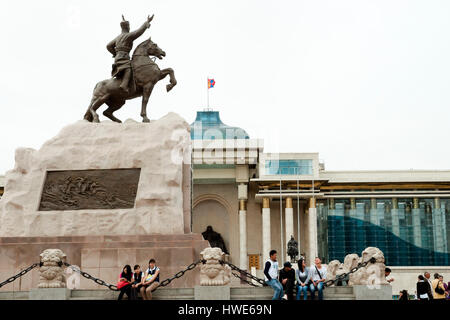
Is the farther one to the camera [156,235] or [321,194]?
[321,194]

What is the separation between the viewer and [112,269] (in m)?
14.7

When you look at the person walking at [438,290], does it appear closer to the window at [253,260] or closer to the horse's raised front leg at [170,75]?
the horse's raised front leg at [170,75]

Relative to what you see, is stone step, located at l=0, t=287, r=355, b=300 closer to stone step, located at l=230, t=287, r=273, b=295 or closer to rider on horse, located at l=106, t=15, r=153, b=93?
stone step, located at l=230, t=287, r=273, b=295

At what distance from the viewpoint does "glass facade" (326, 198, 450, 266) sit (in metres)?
52.4

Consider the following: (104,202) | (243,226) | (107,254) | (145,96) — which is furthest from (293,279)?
(243,226)

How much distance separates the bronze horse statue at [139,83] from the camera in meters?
17.6

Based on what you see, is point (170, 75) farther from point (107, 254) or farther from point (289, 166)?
point (289, 166)

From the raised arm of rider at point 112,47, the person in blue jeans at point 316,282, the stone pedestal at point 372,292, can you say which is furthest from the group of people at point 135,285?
the raised arm of rider at point 112,47

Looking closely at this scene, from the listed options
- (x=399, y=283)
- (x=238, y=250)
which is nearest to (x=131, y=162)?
(x=399, y=283)

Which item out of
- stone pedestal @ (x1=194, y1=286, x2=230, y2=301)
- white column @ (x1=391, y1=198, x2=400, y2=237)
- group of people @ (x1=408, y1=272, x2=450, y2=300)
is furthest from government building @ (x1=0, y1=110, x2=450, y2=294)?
stone pedestal @ (x1=194, y1=286, x2=230, y2=301)

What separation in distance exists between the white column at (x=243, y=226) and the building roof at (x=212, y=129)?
5852 millimetres

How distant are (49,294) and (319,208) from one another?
42240 millimetres
